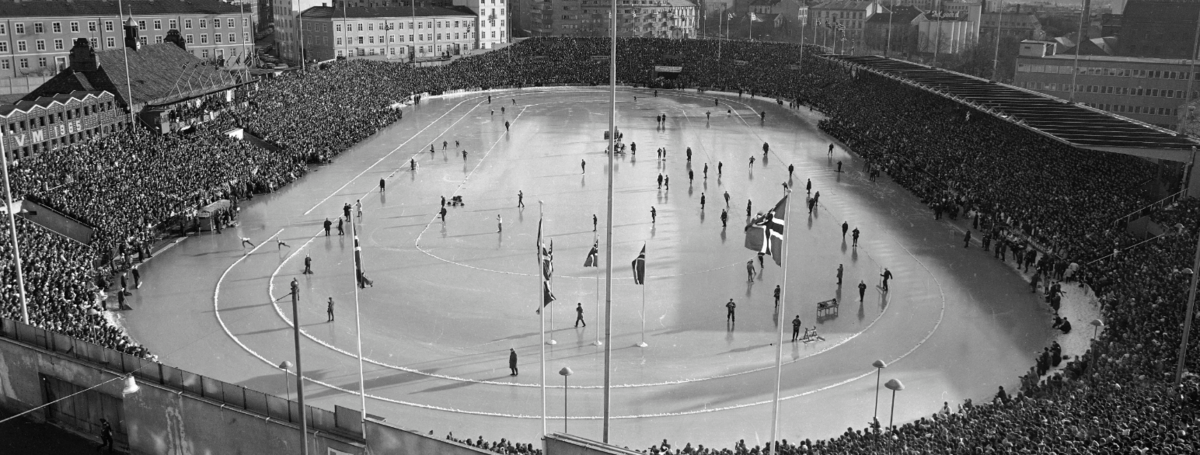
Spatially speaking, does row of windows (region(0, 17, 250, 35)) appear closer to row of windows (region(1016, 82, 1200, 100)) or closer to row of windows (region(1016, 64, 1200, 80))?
row of windows (region(1016, 64, 1200, 80))

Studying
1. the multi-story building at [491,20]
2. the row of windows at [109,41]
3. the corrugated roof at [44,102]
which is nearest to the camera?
the corrugated roof at [44,102]

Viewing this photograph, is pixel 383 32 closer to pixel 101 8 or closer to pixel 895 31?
pixel 101 8

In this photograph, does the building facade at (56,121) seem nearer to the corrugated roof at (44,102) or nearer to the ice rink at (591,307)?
the corrugated roof at (44,102)

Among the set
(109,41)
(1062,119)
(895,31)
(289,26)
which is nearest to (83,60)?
(109,41)

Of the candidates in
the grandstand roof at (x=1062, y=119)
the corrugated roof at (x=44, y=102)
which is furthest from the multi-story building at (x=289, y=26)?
the grandstand roof at (x=1062, y=119)

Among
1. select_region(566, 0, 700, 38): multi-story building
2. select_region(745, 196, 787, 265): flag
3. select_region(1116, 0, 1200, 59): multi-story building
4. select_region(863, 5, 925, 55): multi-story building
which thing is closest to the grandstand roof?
select_region(1116, 0, 1200, 59): multi-story building

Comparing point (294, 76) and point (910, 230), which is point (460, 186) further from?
point (294, 76)
